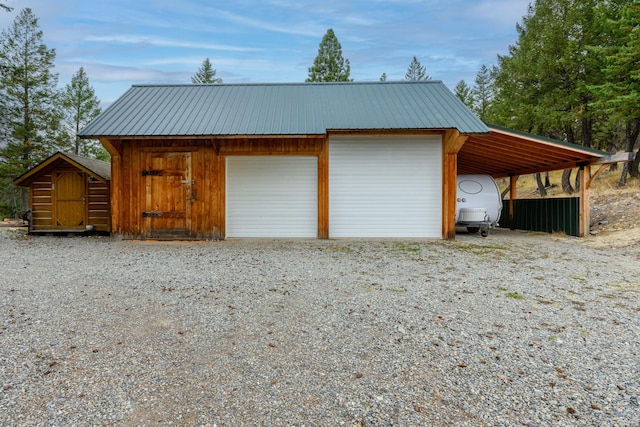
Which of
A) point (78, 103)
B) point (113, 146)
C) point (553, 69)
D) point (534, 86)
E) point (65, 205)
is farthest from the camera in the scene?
point (78, 103)

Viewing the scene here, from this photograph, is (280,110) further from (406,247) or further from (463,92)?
(463,92)

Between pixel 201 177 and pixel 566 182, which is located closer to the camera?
pixel 201 177

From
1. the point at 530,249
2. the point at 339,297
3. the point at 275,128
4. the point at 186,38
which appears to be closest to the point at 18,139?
the point at 186,38

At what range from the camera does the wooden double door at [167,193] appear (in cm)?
895

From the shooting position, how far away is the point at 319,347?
260 centimetres

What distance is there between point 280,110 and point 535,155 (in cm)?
785

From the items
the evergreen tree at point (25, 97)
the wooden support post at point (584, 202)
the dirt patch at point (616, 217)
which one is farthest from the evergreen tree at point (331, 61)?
the wooden support post at point (584, 202)

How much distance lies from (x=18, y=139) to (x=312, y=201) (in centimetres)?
2403

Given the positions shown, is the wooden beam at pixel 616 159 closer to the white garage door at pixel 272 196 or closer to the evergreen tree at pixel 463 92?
the white garage door at pixel 272 196

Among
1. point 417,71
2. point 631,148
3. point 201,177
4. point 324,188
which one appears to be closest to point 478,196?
point 324,188

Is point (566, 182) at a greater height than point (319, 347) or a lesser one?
greater

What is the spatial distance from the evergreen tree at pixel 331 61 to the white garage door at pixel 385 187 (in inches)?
813

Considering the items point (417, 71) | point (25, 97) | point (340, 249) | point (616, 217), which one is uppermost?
point (417, 71)

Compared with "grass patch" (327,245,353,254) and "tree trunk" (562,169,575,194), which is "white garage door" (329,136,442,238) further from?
"tree trunk" (562,169,575,194)
